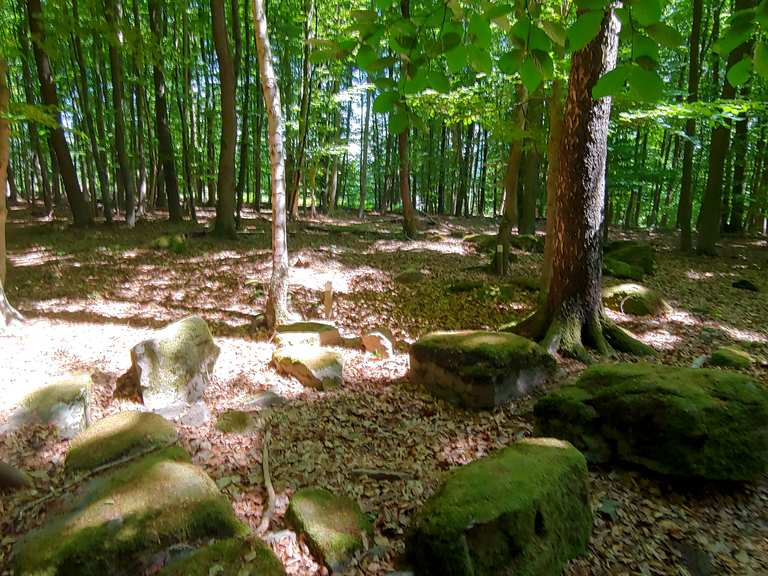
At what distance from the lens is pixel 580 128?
5.81m

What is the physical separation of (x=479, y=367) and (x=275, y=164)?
4.08 metres

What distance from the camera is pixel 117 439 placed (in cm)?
376

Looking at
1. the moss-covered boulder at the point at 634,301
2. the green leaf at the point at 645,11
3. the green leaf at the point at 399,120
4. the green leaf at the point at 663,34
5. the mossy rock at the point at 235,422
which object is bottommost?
the mossy rock at the point at 235,422

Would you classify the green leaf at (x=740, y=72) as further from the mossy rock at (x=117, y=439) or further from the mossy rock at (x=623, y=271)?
the mossy rock at (x=623, y=271)

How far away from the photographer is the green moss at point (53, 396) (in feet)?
13.4

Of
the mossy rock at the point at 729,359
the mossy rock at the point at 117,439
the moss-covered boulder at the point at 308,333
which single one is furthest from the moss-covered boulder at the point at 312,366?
the mossy rock at the point at 729,359

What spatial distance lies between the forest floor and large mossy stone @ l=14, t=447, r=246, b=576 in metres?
0.37

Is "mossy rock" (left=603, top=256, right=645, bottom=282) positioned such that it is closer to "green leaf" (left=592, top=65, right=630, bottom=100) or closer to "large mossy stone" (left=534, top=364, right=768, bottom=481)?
"large mossy stone" (left=534, top=364, right=768, bottom=481)

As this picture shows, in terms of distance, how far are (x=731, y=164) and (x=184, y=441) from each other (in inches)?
789

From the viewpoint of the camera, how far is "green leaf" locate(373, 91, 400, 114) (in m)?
1.54

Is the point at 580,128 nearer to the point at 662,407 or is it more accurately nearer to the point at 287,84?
the point at 662,407

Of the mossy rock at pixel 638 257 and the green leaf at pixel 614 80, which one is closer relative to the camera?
the green leaf at pixel 614 80

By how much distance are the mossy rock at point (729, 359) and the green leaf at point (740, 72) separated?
5.88 metres

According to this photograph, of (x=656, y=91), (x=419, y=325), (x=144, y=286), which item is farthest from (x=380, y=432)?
(x=144, y=286)
